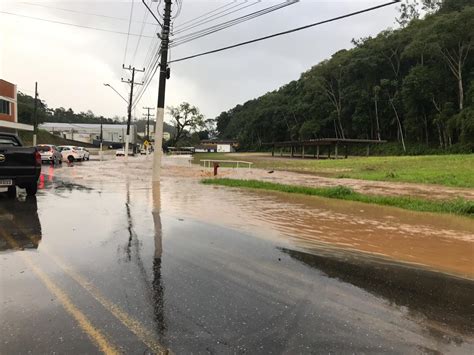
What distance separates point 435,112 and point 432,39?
12.2 m

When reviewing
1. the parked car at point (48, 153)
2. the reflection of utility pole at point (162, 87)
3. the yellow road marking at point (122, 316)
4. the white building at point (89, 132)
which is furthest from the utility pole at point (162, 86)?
the white building at point (89, 132)

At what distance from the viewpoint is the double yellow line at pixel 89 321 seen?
136 inches

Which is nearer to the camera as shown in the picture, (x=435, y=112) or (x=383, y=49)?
(x=435, y=112)

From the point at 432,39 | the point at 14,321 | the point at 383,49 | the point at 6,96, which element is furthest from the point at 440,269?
the point at 383,49

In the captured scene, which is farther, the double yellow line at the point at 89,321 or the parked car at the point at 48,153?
the parked car at the point at 48,153

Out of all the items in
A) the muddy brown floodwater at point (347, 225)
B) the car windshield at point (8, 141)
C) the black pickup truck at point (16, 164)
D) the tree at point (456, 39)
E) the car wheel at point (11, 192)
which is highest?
the tree at point (456, 39)

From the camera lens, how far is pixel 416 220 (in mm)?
10969

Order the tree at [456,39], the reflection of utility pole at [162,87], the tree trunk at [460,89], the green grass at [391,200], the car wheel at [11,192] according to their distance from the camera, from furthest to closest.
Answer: the tree trunk at [460,89] < the tree at [456,39] < the reflection of utility pole at [162,87] < the green grass at [391,200] < the car wheel at [11,192]

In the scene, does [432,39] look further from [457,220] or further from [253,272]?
[253,272]

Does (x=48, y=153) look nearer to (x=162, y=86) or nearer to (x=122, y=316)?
(x=162, y=86)

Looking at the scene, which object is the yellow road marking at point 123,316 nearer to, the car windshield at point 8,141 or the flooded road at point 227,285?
the flooded road at point 227,285

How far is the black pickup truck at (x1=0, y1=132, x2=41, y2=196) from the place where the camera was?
11070mm

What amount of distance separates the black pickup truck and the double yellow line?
6522mm

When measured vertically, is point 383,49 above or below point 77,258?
above
